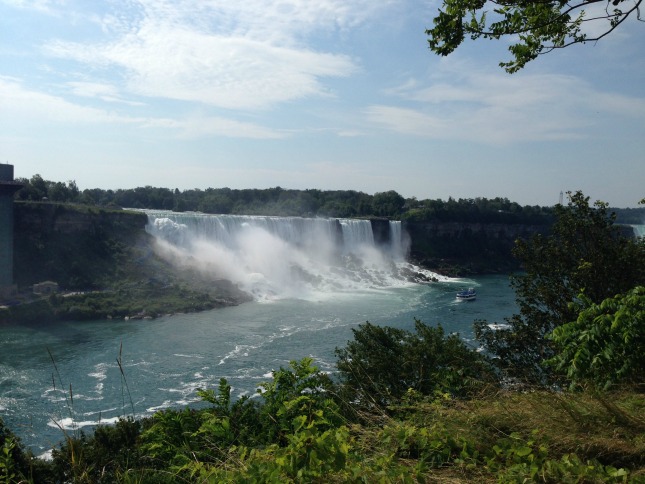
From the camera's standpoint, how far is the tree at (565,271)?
7605mm

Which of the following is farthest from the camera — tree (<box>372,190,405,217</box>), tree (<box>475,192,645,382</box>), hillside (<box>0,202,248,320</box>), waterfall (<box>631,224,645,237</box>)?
tree (<box>372,190,405,217</box>)

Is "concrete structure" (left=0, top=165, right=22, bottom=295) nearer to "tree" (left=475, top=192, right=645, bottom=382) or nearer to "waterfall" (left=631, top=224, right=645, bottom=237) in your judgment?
"tree" (left=475, top=192, right=645, bottom=382)

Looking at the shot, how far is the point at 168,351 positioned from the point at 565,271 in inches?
588

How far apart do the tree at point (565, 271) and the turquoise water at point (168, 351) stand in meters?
7.45

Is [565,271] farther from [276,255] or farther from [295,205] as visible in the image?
[295,205]

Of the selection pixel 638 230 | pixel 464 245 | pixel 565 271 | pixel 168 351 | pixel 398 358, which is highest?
pixel 638 230

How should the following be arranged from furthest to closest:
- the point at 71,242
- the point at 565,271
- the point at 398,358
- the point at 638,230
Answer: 1. the point at 638,230
2. the point at 71,242
3. the point at 398,358
4. the point at 565,271

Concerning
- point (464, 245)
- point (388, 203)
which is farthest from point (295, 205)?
point (464, 245)

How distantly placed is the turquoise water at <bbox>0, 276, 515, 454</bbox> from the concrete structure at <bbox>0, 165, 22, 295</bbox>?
5745 millimetres

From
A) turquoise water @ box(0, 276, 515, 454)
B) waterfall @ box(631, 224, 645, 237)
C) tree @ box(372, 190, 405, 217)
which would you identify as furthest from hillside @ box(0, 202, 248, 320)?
waterfall @ box(631, 224, 645, 237)

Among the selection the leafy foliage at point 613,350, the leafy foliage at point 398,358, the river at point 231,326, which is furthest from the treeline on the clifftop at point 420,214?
the leafy foliage at point 613,350

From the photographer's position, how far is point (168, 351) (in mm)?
19297

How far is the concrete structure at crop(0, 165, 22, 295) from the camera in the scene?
2770 centimetres

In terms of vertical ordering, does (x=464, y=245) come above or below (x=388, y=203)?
below
